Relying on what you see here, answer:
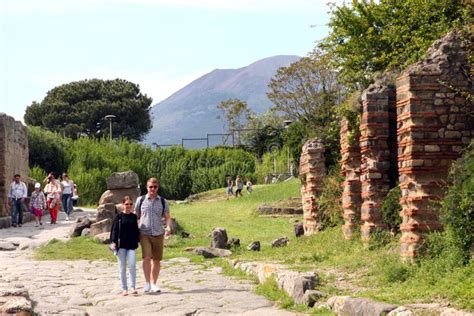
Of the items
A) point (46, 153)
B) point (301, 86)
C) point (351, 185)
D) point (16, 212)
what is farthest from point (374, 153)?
point (301, 86)

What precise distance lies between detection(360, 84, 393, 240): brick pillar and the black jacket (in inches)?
159

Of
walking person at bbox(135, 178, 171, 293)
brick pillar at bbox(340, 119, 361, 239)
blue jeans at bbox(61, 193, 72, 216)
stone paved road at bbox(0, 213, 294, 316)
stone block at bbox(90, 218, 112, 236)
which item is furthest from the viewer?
blue jeans at bbox(61, 193, 72, 216)

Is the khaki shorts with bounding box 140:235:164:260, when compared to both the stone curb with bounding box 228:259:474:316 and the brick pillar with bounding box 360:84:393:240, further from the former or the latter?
the brick pillar with bounding box 360:84:393:240

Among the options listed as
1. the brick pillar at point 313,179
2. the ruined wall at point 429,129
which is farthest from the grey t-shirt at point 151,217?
the brick pillar at point 313,179

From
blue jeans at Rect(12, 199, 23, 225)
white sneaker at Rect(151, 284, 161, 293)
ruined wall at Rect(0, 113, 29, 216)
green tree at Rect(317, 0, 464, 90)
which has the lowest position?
white sneaker at Rect(151, 284, 161, 293)

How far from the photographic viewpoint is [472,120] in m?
11.5

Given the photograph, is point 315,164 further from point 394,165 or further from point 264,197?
point 264,197

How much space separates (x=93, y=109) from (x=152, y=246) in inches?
2458

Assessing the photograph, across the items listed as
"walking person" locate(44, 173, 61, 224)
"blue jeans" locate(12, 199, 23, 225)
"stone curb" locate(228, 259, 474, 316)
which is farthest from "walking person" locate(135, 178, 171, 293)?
"walking person" locate(44, 173, 61, 224)

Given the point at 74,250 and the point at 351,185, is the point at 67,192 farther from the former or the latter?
the point at 351,185

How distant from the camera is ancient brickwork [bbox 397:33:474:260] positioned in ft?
36.8

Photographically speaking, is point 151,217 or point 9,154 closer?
point 151,217

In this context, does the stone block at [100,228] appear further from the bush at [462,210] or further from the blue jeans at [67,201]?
the bush at [462,210]

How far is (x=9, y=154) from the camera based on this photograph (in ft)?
87.8
